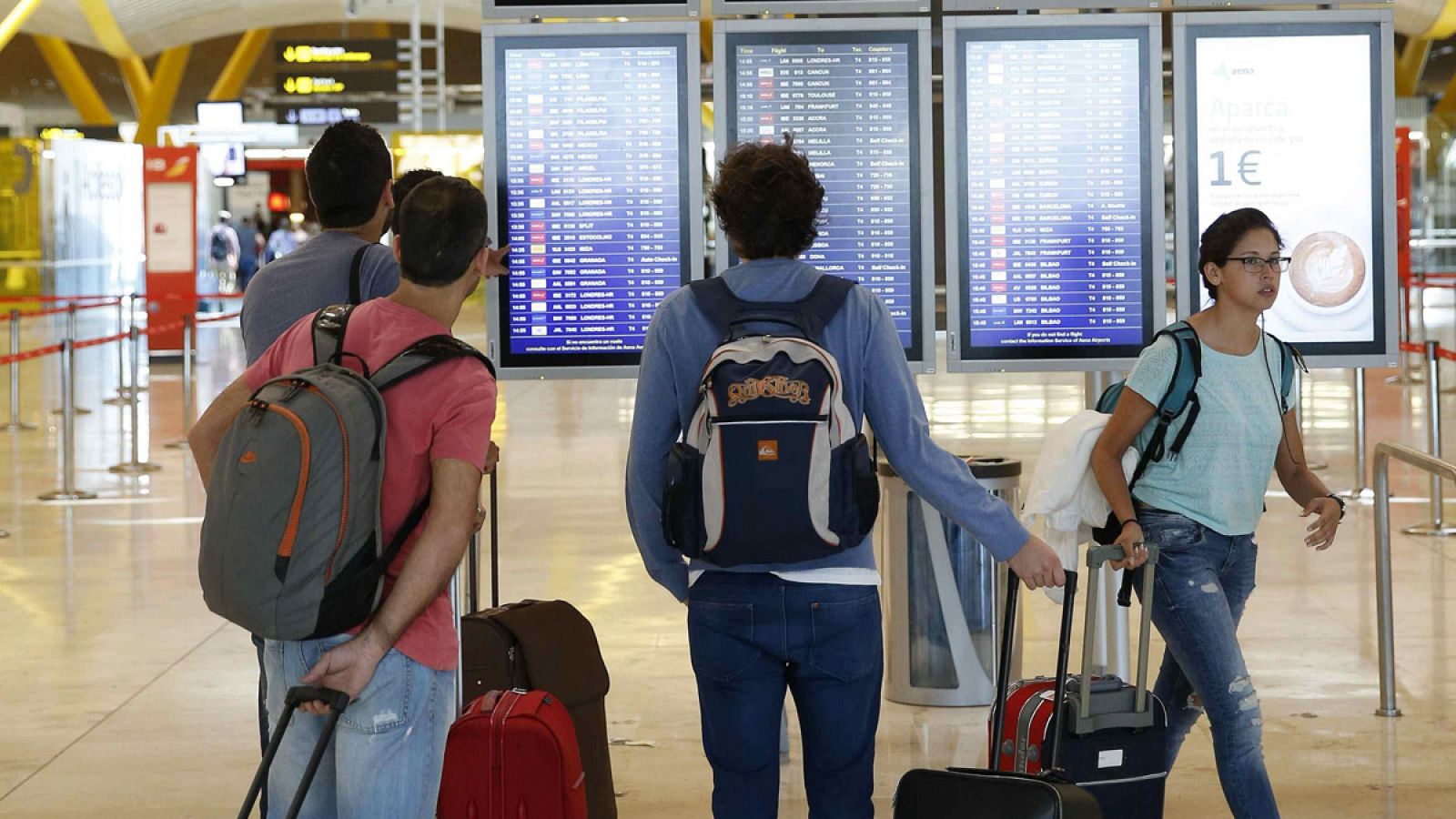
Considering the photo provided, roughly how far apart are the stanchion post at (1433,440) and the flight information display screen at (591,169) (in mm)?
5055

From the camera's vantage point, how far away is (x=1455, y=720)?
5.29m

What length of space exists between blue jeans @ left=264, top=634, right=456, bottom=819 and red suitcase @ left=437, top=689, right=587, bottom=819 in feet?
2.08

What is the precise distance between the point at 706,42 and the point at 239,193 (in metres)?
14.6

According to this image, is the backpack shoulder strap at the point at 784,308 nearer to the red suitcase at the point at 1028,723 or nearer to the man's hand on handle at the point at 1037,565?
the man's hand on handle at the point at 1037,565

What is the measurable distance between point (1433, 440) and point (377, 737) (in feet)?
25.9

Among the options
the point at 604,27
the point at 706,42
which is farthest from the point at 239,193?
the point at 604,27

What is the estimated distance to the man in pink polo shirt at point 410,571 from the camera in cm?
258

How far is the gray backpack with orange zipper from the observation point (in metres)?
2.44

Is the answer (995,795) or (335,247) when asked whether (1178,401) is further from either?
(335,247)

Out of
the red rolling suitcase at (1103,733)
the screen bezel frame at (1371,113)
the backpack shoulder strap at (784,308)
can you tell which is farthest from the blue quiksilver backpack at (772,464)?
the screen bezel frame at (1371,113)

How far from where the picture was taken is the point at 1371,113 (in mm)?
5125

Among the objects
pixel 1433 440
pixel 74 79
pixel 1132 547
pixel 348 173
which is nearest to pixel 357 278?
pixel 348 173

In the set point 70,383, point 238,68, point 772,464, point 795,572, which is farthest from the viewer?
point 238,68

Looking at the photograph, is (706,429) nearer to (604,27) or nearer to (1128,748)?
(1128,748)
